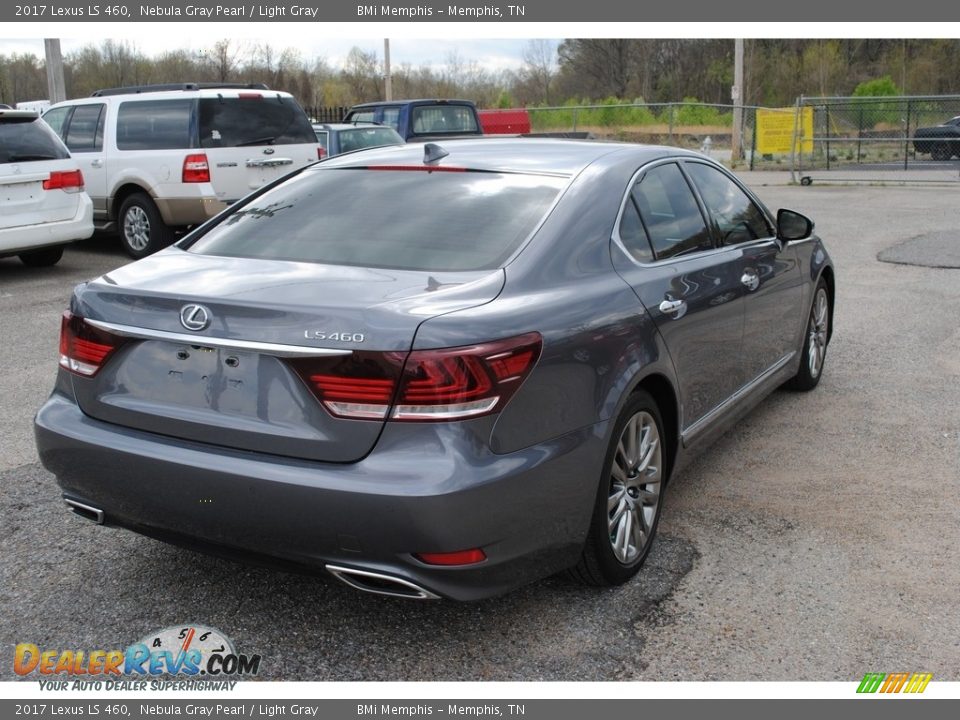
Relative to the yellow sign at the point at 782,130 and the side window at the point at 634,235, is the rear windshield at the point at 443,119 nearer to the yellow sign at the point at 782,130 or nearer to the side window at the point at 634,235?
the yellow sign at the point at 782,130

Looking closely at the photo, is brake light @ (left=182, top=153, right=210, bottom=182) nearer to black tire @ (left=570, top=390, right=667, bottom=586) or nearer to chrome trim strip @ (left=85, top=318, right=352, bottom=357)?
chrome trim strip @ (left=85, top=318, right=352, bottom=357)

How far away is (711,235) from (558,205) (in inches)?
49.0

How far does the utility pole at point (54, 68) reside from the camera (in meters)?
19.2

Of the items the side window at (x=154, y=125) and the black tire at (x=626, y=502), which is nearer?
the black tire at (x=626, y=502)

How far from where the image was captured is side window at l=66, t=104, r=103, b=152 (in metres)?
12.6

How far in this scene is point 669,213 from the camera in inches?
174

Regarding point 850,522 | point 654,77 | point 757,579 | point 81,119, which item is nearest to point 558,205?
point 757,579

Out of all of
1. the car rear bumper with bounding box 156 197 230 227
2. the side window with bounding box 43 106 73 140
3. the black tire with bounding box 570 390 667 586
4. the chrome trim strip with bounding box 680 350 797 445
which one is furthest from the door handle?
the side window with bounding box 43 106 73 140

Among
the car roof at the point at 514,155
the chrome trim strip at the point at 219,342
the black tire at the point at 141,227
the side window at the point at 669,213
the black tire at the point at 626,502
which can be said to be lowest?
the black tire at the point at 626,502

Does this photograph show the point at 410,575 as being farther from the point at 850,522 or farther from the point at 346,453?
the point at 850,522

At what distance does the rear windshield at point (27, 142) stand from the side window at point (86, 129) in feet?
5.51

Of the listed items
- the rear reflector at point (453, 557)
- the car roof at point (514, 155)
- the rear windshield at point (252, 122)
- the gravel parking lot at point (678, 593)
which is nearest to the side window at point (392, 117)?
the rear windshield at point (252, 122)

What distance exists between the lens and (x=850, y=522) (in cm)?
443

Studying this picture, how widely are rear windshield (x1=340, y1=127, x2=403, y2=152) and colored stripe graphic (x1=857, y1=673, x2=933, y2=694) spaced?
13.4 metres
